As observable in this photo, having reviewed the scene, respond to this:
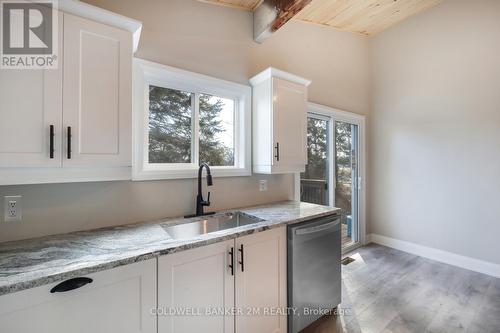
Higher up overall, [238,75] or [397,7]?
[397,7]

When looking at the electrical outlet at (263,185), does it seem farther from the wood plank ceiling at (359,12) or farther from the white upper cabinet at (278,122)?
the wood plank ceiling at (359,12)

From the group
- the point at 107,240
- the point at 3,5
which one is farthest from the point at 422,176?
the point at 3,5

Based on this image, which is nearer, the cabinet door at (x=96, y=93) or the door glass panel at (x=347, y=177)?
the cabinet door at (x=96, y=93)

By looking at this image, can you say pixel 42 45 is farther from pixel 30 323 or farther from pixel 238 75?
pixel 238 75

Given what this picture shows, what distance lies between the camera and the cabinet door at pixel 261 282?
1.51m

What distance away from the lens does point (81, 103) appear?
126 cm

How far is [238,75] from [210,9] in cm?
64

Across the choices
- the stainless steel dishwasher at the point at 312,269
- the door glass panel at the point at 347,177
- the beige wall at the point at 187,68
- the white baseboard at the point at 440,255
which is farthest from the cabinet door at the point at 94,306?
the white baseboard at the point at 440,255

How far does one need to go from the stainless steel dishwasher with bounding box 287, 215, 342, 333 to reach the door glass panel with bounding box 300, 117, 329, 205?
1.02 metres

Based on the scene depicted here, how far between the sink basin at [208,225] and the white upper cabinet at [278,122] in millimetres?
521

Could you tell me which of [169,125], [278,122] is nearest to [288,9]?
[278,122]

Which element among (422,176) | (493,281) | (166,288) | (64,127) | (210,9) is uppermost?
(210,9)

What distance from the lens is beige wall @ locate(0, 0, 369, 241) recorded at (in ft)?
4.78

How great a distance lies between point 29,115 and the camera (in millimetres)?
1130
